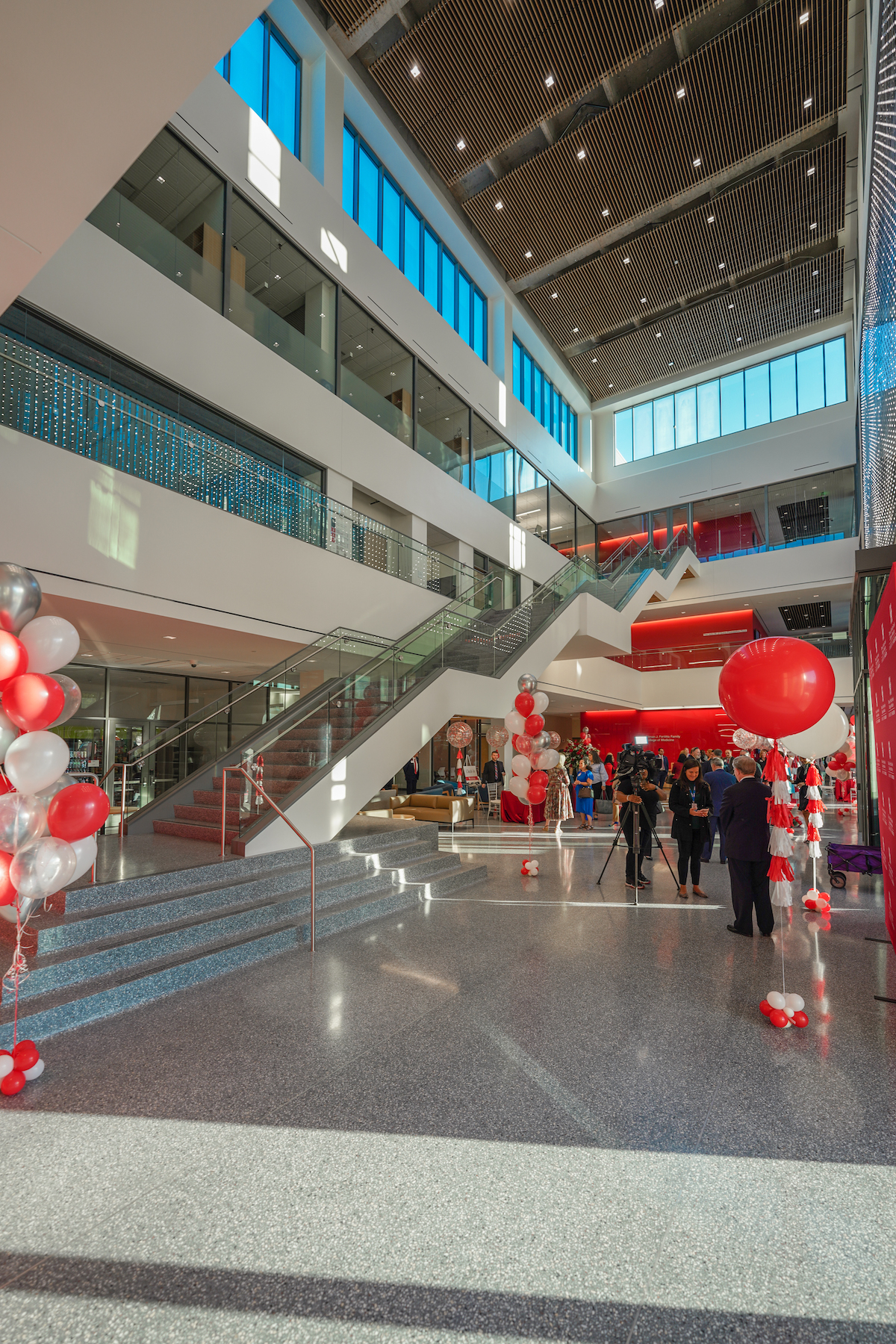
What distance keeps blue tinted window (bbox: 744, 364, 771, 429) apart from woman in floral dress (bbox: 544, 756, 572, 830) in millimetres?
15644

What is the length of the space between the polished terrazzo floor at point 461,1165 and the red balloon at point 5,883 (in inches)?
39.0

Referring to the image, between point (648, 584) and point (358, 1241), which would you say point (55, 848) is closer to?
point (358, 1241)

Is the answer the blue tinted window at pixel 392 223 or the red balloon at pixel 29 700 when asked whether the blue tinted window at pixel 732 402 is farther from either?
the red balloon at pixel 29 700

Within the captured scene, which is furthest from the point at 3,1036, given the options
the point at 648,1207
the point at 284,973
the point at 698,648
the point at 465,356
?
the point at 698,648

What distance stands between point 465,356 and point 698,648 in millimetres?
12849

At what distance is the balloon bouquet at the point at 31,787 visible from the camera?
3438mm

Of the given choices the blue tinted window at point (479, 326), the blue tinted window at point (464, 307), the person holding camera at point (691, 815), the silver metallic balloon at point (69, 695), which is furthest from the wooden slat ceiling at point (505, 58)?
the silver metallic balloon at point (69, 695)

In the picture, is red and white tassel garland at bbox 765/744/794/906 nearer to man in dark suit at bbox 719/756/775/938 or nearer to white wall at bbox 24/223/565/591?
man in dark suit at bbox 719/756/775/938

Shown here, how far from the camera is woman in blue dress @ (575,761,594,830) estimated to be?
587 inches

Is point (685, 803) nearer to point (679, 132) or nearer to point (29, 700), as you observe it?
point (29, 700)

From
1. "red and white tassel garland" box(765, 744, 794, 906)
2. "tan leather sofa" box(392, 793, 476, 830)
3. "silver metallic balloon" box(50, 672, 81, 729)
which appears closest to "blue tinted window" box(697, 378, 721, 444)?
"tan leather sofa" box(392, 793, 476, 830)

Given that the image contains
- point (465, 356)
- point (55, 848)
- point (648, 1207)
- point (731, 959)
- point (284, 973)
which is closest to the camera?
point (648, 1207)

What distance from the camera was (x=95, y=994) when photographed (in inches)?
165

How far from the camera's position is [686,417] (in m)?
23.9
